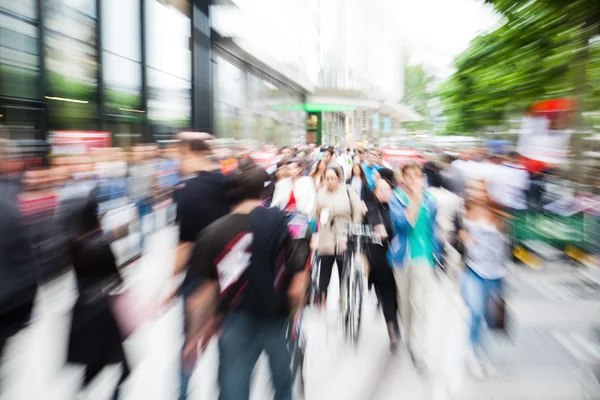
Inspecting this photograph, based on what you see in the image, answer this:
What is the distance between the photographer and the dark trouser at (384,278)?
4.21 meters

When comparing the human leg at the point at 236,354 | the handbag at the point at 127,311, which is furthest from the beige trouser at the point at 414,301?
the handbag at the point at 127,311

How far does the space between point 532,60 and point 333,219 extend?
13247 mm

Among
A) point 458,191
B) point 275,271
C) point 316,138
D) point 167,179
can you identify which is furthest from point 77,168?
point 316,138

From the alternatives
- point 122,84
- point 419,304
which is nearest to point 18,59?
point 122,84

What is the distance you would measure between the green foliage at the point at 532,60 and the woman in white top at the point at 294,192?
692 centimetres

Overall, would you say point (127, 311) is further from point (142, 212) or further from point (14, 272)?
point (142, 212)

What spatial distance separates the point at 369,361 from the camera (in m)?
4.04

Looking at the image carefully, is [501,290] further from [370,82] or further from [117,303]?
[370,82]

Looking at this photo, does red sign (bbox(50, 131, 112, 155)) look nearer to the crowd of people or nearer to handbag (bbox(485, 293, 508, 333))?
the crowd of people

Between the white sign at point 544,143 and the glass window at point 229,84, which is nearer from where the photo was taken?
the white sign at point 544,143

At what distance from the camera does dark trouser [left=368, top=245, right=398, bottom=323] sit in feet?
13.8

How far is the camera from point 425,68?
9344 cm

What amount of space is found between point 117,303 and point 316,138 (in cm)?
4169

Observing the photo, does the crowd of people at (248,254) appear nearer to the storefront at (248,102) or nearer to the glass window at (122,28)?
the glass window at (122,28)
